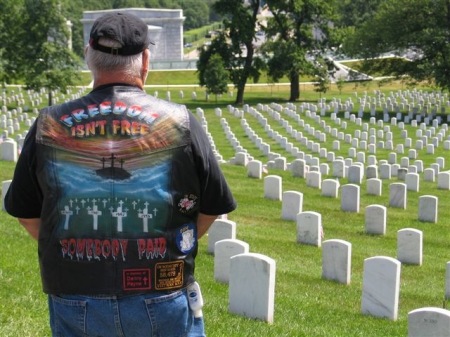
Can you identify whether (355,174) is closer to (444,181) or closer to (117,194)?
(444,181)

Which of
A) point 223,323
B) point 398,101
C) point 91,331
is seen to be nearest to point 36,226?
point 91,331

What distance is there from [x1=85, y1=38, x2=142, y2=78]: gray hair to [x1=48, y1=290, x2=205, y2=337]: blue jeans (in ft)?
2.92

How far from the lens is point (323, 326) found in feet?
24.1

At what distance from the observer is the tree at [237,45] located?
50.0 metres

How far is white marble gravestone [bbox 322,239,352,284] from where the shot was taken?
10070mm

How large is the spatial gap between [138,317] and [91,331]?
19cm

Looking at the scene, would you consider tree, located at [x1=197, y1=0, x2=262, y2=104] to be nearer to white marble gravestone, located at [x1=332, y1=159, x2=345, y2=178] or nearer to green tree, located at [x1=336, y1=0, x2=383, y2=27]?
white marble gravestone, located at [x1=332, y1=159, x2=345, y2=178]

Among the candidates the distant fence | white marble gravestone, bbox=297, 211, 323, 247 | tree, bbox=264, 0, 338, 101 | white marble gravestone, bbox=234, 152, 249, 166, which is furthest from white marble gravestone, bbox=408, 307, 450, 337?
the distant fence

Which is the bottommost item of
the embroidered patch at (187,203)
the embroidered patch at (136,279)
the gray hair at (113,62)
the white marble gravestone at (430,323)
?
the white marble gravestone at (430,323)

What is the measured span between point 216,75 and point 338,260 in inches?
1556

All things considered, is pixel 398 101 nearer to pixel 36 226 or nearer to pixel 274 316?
pixel 274 316

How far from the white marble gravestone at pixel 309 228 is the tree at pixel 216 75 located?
3649 cm

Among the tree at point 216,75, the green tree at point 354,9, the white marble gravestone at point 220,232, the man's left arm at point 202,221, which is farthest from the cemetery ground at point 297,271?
the green tree at point 354,9

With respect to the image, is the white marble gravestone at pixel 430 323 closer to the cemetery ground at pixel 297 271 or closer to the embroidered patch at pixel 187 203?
the cemetery ground at pixel 297 271
